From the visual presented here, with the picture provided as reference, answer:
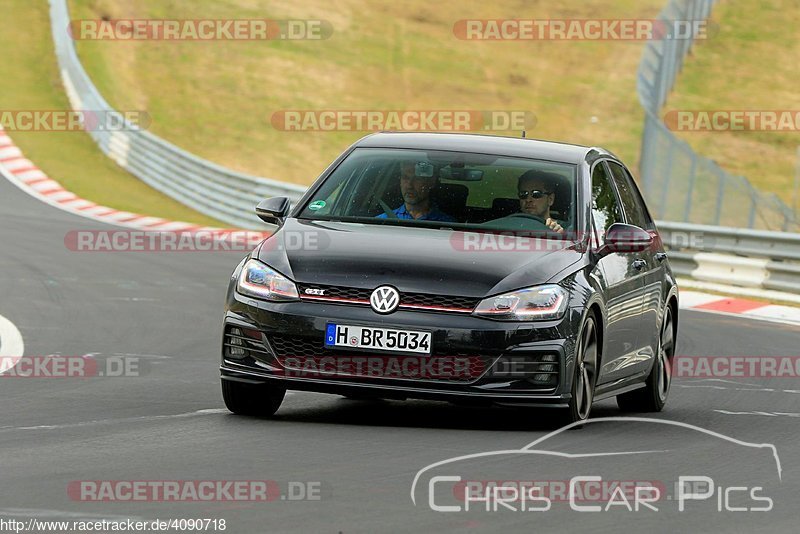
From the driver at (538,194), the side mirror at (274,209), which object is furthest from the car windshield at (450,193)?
the side mirror at (274,209)

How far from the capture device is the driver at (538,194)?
955 cm

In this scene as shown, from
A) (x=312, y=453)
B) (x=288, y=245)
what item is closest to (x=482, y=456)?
(x=312, y=453)

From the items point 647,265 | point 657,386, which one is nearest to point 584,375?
point 647,265

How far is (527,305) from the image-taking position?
863cm

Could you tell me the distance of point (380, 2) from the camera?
196 feet

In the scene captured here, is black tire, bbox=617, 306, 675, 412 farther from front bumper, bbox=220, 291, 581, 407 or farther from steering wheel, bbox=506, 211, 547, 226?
front bumper, bbox=220, 291, 581, 407

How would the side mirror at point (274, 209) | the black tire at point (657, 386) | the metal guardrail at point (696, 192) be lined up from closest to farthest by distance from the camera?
1. the side mirror at point (274, 209)
2. the black tire at point (657, 386)
3. the metal guardrail at point (696, 192)

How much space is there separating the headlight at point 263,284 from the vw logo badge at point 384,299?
0.42 metres

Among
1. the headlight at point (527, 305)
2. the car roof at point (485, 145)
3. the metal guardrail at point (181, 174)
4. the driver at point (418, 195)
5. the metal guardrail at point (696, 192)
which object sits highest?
the car roof at point (485, 145)

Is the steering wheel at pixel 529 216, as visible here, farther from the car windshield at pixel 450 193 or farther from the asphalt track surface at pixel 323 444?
the asphalt track surface at pixel 323 444

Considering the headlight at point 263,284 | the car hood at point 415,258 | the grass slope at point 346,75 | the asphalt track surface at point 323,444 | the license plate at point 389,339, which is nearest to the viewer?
the asphalt track surface at point 323,444

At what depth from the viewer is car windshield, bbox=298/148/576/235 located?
9523 millimetres

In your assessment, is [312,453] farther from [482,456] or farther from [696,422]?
[696,422]

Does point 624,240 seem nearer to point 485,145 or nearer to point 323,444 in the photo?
point 485,145
